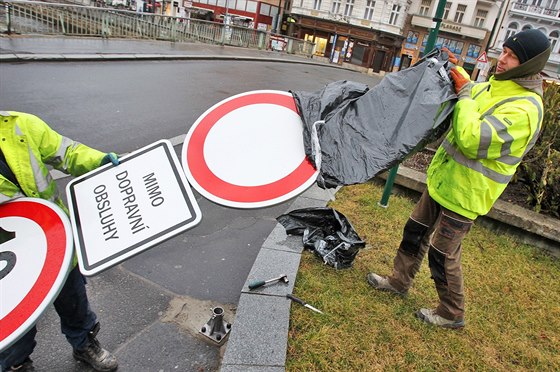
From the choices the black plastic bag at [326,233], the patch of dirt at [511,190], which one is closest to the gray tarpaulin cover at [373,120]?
the black plastic bag at [326,233]

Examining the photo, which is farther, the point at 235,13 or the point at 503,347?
the point at 235,13

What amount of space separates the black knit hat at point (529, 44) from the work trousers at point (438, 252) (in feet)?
3.77

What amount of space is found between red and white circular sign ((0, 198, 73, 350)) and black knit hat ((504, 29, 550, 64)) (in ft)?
8.78

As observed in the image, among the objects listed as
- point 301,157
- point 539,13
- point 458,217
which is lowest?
point 458,217

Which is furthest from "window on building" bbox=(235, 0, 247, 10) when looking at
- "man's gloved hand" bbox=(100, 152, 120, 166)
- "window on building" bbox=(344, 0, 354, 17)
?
"man's gloved hand" bbox=(100, 152, 120, 166)

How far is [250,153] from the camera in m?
1.55

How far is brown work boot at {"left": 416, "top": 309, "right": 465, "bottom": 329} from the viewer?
3.20 meters

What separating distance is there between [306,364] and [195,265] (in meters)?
1.55

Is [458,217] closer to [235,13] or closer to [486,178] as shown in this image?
[486,178]

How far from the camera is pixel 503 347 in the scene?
3.15 m

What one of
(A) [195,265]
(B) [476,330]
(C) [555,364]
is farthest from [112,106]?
(C) [555,364]

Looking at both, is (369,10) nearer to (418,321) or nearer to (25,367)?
(418,321)

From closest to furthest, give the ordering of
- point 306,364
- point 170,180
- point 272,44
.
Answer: point 170,180, point 306,364, point 272,44

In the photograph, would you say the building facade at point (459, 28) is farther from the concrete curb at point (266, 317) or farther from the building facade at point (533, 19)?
the concrete curb at point (266, 317)
